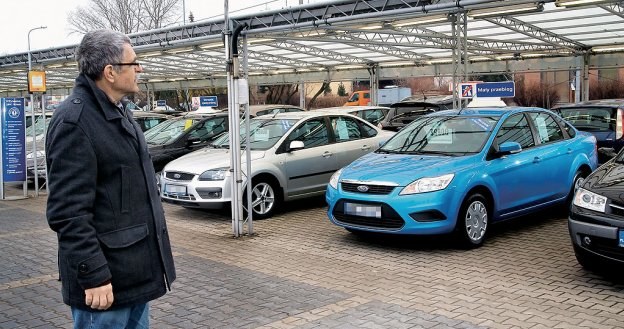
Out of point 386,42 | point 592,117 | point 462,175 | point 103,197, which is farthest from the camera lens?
point 386,42

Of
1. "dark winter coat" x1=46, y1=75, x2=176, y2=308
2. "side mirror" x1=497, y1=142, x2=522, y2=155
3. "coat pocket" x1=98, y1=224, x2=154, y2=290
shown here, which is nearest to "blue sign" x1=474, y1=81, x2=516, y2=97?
"side mirror" x1=497, y1=142, x2=522, y2=155

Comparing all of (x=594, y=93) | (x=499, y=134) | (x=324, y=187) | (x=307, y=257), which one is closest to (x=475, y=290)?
(x=307, y=257)

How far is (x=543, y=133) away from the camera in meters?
8.40

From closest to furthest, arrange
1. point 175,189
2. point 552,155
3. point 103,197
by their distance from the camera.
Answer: point 103,197, point 552,155, point 175,189

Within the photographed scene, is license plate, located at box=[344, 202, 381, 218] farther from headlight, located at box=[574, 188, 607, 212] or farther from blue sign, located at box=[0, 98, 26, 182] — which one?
blue sign, located at box=[0, 98, 26, 182]

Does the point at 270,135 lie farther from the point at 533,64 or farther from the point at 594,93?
the point at 594,93

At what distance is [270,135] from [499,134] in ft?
12.6

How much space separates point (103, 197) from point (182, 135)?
10.3 metres

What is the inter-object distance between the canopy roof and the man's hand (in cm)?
625

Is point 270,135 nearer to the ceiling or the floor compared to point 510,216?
nearer to the ceiling

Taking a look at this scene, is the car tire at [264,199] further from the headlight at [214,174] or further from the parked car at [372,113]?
the parked car at [372,113]

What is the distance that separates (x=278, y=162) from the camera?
973 centimetres

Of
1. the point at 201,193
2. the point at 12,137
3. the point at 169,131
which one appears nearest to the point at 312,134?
the point at 201,193

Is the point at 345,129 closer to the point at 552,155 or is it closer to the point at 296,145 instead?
the point at 296,145
